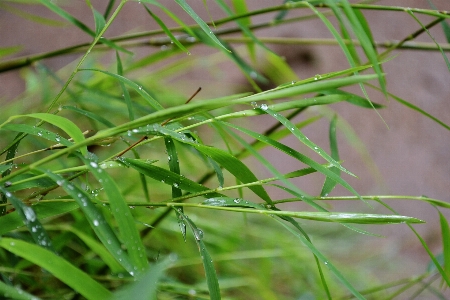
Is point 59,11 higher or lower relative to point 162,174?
higher

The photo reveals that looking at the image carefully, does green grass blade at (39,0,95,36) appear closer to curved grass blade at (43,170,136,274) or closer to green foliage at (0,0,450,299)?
green foliage at (0,0,450,299)

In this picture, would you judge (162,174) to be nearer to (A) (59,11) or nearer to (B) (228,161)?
(B) (228,161)

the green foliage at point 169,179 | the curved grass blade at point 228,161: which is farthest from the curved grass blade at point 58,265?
the curved grass blade at point 228,161

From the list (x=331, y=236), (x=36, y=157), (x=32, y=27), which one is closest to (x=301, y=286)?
(x=331, y=236)

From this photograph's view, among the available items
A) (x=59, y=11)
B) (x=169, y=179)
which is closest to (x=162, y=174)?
(x=169, y=179)

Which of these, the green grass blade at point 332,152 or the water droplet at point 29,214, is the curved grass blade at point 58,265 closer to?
the water droplet at point 29,214

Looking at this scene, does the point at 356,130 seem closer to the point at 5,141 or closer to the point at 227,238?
the point at 227,238

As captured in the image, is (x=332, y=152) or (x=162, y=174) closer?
(x=162, y=174)
